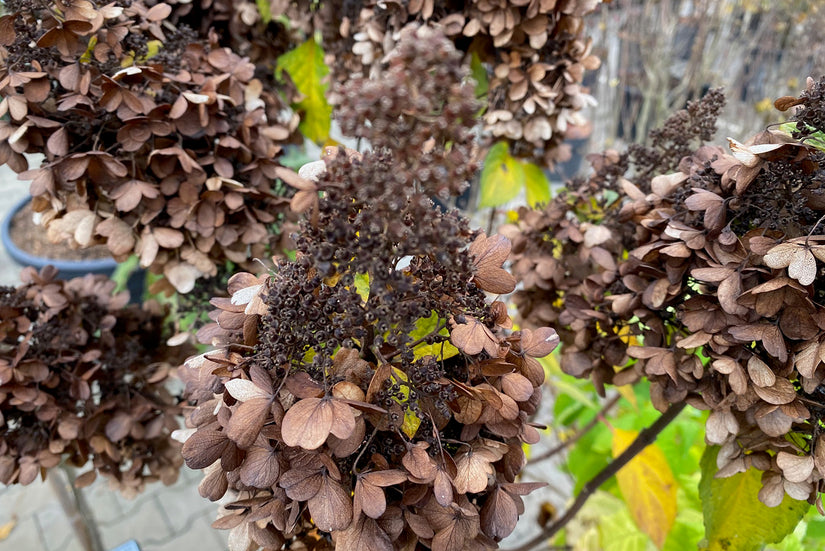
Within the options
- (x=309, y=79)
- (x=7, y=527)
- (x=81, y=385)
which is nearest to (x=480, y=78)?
(x=309, y=79)

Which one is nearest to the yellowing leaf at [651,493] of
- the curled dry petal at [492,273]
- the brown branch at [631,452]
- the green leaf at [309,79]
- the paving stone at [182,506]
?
the brown branch at [631,452]

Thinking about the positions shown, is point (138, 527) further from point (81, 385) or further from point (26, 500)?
point (81, 385)

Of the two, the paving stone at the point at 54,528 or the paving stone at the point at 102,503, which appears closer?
the paving stone at the point at 54,528

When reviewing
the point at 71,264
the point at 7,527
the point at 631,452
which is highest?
the point at 631,452

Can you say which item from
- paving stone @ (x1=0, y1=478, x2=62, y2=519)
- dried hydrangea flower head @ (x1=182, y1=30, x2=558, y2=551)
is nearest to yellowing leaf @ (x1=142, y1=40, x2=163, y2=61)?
dried hydrangea flower head @ (x1=182, y1=30, x2=558, y2=551)

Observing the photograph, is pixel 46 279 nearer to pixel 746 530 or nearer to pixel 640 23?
pixel 746 530

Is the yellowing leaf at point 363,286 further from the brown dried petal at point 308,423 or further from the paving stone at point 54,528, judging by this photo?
the paving stone at point 54,528
